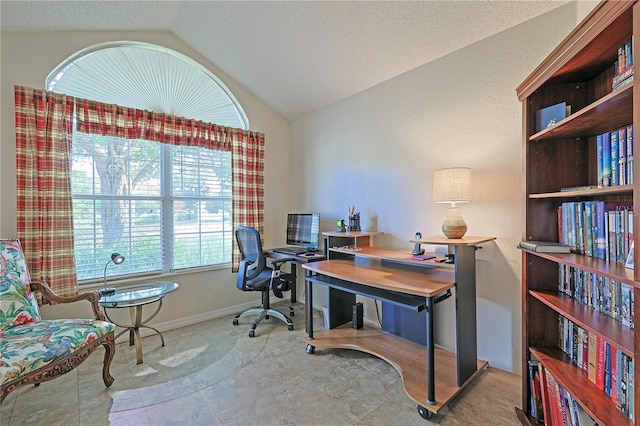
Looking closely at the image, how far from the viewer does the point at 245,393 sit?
6.31 ft

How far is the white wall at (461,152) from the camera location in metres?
2.03

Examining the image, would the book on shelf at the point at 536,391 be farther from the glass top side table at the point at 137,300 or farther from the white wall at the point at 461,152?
the glass top side table at the point at 137,300

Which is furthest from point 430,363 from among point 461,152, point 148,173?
point 148,173

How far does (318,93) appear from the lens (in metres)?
3.27

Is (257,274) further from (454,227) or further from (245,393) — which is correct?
(454,227)

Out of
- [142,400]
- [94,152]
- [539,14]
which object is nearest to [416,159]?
[539,14]

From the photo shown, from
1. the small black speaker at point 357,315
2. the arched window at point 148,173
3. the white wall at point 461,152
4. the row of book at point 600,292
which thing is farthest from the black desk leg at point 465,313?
the arched window at point 148,173

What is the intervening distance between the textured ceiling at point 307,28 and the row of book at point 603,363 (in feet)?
6.55

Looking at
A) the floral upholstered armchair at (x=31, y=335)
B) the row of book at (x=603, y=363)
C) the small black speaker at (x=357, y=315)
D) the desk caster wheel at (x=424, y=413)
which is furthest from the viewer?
the small black speaker at (x=357, y=315)

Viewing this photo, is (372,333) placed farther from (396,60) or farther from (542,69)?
(396,60)

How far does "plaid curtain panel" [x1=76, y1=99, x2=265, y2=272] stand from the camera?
8.59ft

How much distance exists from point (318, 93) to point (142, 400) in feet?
10.4

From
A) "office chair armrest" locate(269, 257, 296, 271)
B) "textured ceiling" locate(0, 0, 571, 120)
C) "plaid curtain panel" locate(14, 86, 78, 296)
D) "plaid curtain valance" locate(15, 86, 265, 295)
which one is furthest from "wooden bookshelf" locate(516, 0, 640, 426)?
"plaid curtain panel" locate(14, 86, 78, 296)

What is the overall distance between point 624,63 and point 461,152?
49.8 inches
